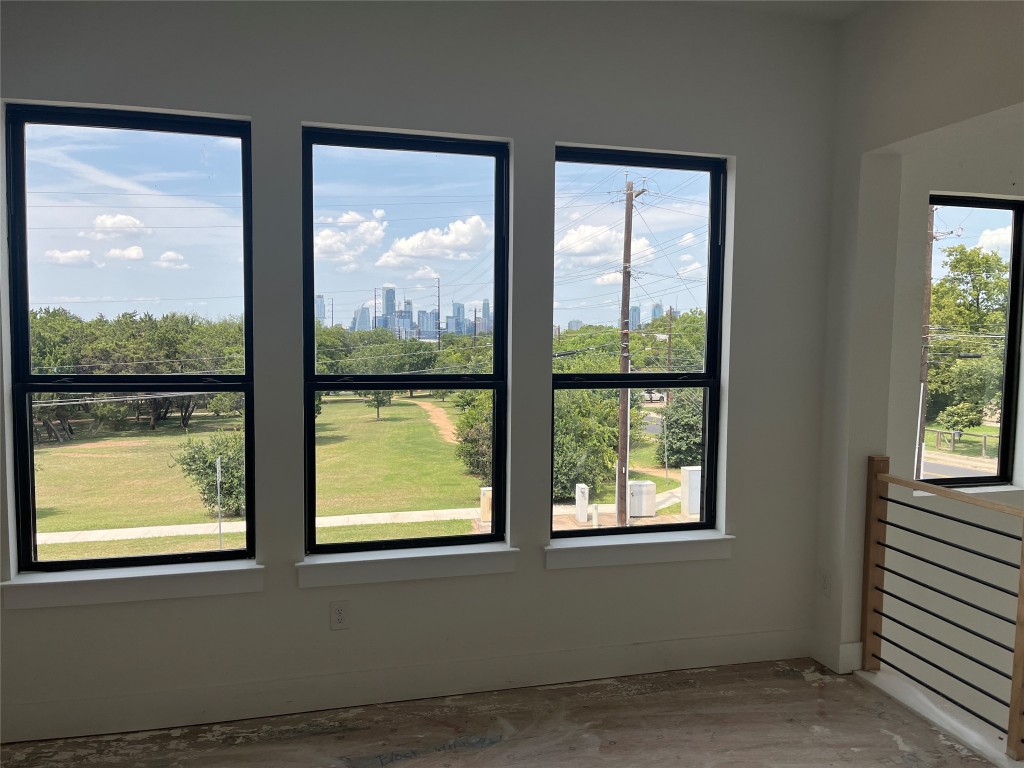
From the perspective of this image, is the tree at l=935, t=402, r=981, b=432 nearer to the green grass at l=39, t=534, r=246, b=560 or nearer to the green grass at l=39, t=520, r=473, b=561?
the green grass at l=39, t=520, r=473, b=561

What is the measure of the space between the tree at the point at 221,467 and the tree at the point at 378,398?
52 centimetres

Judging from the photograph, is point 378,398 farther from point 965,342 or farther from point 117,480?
point 965,342

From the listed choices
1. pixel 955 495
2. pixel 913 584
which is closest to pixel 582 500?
pixel 955 495

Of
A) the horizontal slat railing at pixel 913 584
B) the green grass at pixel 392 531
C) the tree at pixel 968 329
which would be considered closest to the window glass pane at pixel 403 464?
the green grass at pixel 392 531

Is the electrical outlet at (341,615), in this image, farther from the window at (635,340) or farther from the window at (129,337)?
the window at (635,340)

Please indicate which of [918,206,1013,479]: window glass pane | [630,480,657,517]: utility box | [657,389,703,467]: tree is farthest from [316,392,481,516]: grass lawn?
[918,206,1013,479]: window glass pane

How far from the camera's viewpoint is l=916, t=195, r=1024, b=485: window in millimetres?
3500

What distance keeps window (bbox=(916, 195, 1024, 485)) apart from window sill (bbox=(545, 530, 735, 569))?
123 centimetres

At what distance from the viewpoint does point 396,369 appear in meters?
2.95

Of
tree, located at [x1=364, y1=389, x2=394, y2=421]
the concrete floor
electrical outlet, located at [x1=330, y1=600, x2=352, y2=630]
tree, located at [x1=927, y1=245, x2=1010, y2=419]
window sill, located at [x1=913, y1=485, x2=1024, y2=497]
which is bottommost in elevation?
the concrete floor

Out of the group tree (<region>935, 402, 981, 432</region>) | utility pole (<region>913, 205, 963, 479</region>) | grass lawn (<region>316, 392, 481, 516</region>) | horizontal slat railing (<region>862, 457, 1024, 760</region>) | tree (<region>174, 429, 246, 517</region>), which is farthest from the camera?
tree (<region>935, 402, 981, 432</region>)

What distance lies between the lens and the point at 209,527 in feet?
9.14

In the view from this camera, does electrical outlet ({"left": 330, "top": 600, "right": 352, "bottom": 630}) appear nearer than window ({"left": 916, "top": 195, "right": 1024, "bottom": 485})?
Yes

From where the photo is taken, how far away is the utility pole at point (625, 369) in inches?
123
